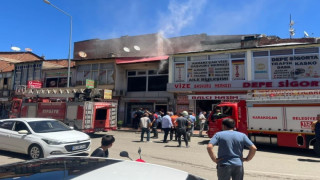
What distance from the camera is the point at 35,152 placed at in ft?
25.2

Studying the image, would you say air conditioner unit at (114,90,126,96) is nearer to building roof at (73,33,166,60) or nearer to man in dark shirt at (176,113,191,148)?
building roof at (73,33,166,60)

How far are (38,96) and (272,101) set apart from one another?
15.7 metres

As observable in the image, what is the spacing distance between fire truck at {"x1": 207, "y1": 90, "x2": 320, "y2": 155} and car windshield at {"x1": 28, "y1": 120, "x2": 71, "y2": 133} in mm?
7596

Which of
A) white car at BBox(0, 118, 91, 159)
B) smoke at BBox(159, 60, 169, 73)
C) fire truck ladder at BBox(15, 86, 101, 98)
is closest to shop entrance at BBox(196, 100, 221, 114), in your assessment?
smoke at BBox(159, 60, 169, 73)

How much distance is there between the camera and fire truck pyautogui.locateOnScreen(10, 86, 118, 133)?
14.7 m

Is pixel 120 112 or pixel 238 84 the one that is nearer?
pixel 238 84

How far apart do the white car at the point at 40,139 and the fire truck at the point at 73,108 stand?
5.68 meters

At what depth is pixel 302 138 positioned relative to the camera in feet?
33.2

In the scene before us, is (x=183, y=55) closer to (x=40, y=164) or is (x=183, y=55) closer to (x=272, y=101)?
(x=272, y=101)

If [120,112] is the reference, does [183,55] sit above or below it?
above

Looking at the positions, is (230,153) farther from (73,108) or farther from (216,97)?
(216,97)

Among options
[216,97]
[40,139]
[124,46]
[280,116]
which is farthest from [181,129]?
[124,46]

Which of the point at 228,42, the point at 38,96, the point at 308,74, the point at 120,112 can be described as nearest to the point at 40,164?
the point at 38,96

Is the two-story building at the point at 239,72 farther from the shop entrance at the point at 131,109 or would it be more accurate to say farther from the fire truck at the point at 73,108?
the fire truck at the point at 73,108
